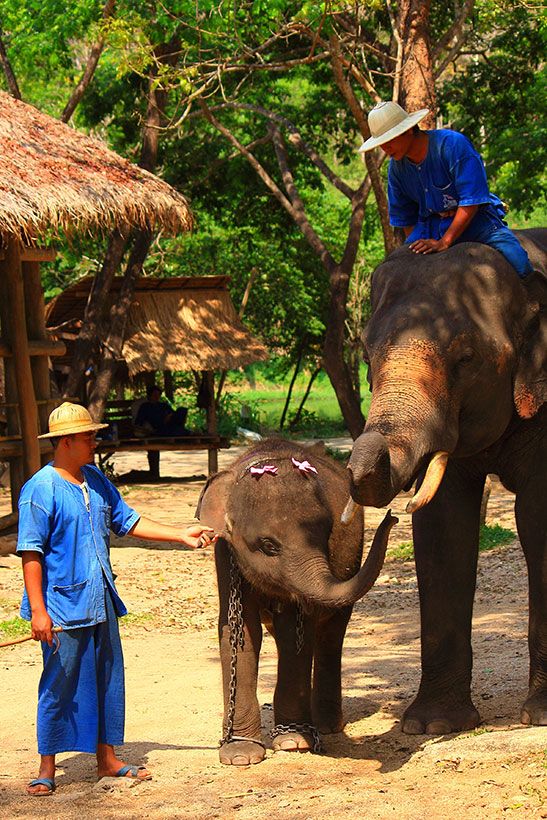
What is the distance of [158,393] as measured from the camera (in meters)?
18.1

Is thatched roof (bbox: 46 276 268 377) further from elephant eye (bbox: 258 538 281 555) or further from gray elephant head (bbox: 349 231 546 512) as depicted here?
gray elephant head (bbox: 349 231 546 512)

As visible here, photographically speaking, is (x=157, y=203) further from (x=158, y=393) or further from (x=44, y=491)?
(x=44, y=491)

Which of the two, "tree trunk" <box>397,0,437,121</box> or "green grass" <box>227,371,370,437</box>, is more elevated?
"tree trunk" <box>397,0,437,121</box>

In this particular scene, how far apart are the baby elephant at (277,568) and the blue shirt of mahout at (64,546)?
0.64m

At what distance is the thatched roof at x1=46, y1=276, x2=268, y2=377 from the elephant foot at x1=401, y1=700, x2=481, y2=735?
36.3ft

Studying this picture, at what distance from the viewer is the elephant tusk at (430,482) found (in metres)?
4.63

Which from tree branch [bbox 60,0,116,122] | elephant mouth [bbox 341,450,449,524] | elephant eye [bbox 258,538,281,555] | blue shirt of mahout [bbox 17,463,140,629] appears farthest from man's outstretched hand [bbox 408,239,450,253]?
tree branch [bbox 60,0,116,122]

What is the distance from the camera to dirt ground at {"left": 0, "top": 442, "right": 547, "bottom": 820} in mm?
4734

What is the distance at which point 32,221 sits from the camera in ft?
34.8

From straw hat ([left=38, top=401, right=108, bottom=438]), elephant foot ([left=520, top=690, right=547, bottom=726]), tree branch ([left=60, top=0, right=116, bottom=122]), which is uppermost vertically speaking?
tree branch ([left=60, top=0, right=116, bottom=122])

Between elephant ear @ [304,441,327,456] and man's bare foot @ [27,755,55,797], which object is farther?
elephant ear @ [304,441,327,456]

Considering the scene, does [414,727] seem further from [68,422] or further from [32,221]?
[32,221]

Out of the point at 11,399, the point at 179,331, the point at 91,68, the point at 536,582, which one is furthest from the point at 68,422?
the point at 179,331

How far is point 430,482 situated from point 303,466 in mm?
956
